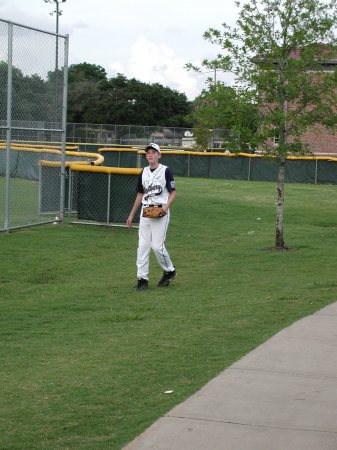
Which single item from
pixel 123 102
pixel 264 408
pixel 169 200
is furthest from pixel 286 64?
pixel 123 102

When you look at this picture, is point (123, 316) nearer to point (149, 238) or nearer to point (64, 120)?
point (149, 238)

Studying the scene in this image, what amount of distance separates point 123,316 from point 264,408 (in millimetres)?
3556

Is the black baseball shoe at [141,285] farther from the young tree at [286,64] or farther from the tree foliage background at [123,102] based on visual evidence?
the tree foliage background at [123,102]

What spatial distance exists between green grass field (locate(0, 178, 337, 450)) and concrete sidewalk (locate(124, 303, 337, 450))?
0.59 ft

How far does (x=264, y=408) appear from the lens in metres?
5.82

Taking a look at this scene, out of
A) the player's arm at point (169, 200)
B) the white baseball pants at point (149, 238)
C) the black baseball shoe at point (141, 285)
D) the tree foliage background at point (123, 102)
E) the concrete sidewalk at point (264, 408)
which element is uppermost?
the tree foliage background at point (123, 102)

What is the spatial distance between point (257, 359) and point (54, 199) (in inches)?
452

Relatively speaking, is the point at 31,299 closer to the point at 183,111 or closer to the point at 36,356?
the point at 36,356

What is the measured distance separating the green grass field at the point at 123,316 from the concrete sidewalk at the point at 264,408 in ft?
0.59

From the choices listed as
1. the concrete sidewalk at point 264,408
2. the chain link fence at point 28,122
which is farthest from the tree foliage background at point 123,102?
the concrete sidewalk at point 264,408

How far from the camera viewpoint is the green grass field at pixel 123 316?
19.2 feet

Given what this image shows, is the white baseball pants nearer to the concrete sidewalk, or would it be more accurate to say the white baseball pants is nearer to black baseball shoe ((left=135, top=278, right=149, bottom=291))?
black baseball shoe ((left=135, top=278, right=149, bottom=291))

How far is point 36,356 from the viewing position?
747 cm

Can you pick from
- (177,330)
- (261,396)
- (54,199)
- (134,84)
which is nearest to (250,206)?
(54,199)
